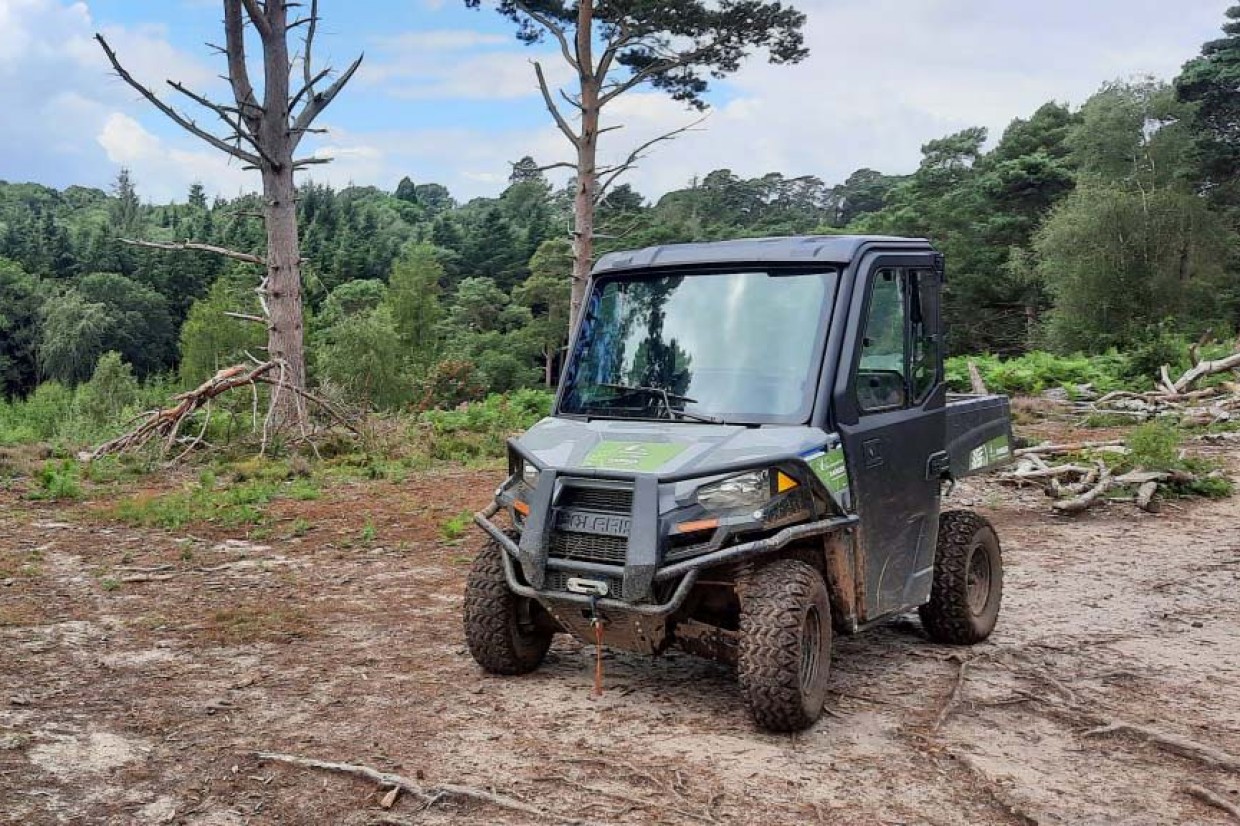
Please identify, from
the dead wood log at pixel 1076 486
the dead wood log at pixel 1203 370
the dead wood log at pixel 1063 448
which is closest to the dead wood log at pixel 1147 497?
the dead wood log at pixel 1076 486

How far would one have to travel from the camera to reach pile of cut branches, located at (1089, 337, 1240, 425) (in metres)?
17.1

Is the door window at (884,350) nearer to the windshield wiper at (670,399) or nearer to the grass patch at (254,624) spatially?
the windshield wiper at (670,399)

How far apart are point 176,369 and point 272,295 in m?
78.1

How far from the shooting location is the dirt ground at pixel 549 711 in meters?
4.07

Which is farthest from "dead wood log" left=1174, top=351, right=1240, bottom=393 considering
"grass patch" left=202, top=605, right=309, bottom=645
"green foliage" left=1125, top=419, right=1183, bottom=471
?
"grass patch" left=202, top=605, right=309, bottom=645

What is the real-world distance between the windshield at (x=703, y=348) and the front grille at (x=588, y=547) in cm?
84

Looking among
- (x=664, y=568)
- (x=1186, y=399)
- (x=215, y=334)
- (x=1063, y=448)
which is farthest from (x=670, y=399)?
(x=215, y=334)

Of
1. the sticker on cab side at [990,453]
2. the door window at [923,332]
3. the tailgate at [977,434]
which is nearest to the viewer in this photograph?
the door window at [923,332]

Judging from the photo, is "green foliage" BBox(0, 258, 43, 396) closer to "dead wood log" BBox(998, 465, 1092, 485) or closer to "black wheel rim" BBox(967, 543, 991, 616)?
"dead wood log" BBox(998, 465, 1092, 485)

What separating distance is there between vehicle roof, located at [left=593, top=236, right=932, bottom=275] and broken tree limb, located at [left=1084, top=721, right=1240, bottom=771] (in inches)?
102

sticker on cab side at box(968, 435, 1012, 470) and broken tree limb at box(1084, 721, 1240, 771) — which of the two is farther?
sticker on cab side at box(968, 435, 1012, 470)

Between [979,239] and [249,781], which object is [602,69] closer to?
[249,781]

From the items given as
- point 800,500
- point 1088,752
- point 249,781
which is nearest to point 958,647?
point 1088,752

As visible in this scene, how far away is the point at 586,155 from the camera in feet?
65.2
